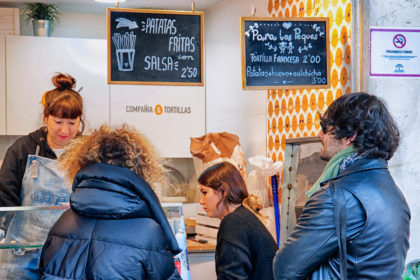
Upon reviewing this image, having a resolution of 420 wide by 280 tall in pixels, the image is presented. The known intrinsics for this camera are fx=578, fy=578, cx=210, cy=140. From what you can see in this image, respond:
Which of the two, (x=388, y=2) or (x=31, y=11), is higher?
(x=31, y=11)

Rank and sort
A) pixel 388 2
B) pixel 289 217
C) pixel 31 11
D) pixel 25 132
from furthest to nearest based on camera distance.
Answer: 1. pixel 31 11
2. pixel 25 132
3. pixel 289 217
4. pixel 388 2

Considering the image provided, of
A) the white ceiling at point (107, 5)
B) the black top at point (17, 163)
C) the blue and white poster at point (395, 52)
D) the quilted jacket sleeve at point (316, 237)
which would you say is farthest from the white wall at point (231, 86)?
the quilted jacket sleeve at point (316, 237)

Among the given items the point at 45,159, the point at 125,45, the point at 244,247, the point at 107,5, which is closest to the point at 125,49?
the point at 125,45

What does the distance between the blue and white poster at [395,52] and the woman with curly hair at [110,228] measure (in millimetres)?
2028

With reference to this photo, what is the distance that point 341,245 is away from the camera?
6.60ft

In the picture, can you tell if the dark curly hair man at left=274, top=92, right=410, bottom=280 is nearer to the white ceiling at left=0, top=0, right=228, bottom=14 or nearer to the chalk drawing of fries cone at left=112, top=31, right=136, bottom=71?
the chalk drawing of fries cone at left=112, top=31, right=136, bottom=71

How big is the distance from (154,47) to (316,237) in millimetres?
2096

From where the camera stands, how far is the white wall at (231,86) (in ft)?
17.2

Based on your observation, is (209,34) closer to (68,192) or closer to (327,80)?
(327,80)

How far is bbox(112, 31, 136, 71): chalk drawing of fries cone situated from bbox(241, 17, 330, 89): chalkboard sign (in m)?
0.71

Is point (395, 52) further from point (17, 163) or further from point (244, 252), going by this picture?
point (17, 163)

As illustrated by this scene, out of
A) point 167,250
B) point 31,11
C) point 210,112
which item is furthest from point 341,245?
point 31,11

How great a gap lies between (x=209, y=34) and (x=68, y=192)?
11.4 feet

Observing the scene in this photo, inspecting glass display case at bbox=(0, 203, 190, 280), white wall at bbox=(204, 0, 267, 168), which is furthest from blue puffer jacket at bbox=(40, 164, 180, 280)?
white wall at bbox=(204, 0, 267, 168)
